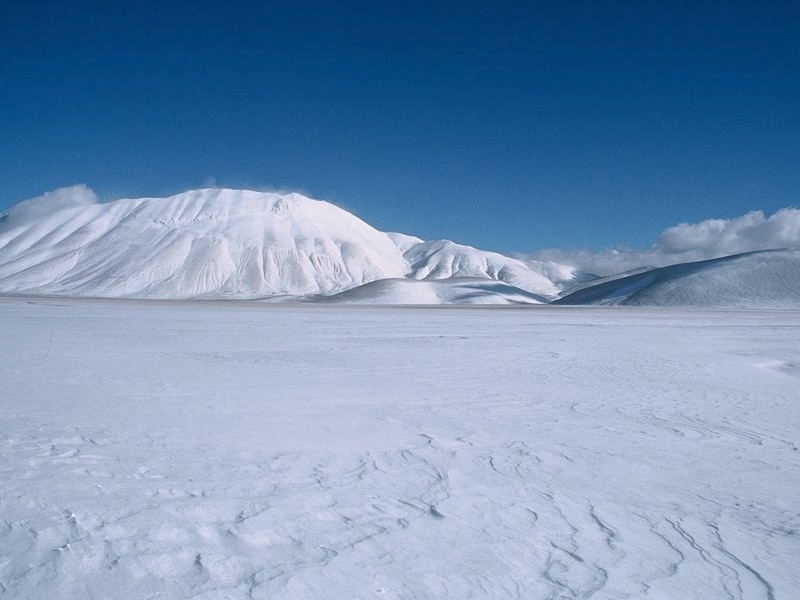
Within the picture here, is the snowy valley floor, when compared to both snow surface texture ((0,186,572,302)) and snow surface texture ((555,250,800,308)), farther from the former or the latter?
snow surface texture ((0,186,572,302))

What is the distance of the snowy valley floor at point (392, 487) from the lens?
415 centimetres

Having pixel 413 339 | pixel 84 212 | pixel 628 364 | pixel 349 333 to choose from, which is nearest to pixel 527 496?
pixel 628 364

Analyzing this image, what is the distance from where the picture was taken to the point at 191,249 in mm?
149250

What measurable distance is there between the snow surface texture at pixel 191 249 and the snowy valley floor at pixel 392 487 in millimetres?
99159

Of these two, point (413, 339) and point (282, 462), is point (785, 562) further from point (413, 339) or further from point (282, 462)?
point (413, 339)

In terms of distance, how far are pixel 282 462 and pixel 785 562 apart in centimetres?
430

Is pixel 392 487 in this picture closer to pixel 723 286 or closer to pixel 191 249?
pixel 723 286

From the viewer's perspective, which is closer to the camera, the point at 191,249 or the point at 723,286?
the point at 723,286

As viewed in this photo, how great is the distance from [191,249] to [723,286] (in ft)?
360

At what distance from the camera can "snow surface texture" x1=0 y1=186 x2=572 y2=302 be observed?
5256 inches

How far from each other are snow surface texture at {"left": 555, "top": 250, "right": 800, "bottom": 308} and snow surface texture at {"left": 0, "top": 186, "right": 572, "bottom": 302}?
18.8 metres

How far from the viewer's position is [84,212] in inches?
6988

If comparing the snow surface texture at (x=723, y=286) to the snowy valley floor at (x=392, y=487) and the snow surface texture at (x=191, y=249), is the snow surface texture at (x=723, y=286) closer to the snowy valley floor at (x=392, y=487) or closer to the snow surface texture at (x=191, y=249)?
the snow surface texture at (x=191, y=249)

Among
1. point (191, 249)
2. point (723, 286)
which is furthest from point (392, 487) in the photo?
point (191, 249)
